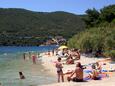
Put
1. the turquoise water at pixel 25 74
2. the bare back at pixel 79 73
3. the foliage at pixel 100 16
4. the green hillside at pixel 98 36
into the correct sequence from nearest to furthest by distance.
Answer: the bare back at pixel 79 73 → the turquoise water at pixel 25 74 → the green hillside at pixel 98 36 → the foliage at pixel 100 16

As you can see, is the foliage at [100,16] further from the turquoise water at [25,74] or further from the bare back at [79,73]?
the bare back at [79,73]

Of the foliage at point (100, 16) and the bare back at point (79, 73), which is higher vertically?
the foliage at point (100, 16)

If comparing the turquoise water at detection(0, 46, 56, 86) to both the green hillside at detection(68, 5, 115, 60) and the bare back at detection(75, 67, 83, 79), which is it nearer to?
the bare back at detection(75, 67, 83, 79)

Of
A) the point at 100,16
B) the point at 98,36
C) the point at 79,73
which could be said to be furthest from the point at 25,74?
the point at 100,16

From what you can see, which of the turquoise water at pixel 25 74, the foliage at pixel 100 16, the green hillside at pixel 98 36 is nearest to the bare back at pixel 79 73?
the turquoise water at pixel 25 74

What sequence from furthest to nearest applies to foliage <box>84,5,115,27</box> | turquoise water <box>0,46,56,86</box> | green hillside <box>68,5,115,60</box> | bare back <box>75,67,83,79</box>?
1. foliage <box>84,5,115,27</box>
2. green hillside <box>68,5,115,60</box>
3. turquoise water <box>0,46,56,86</box>
4. bare back <box>75,67,83,79</box>

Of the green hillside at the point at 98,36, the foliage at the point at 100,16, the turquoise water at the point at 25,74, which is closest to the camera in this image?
the turquoise water at the point at 25,74

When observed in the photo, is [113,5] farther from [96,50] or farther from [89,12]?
[96,50]

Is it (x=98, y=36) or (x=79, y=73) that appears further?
(x=98, y=36)

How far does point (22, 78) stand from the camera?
24.0 metres

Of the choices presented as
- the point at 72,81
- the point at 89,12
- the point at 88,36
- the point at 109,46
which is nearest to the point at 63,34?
the point at 89,12

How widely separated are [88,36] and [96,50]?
2.05 meters

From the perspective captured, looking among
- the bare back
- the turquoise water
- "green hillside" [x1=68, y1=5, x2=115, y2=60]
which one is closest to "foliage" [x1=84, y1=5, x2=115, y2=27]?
"green hillside" [x1=68, y1=5, x2=115, y2=60]

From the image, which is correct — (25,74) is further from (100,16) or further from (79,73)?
(100,16)
